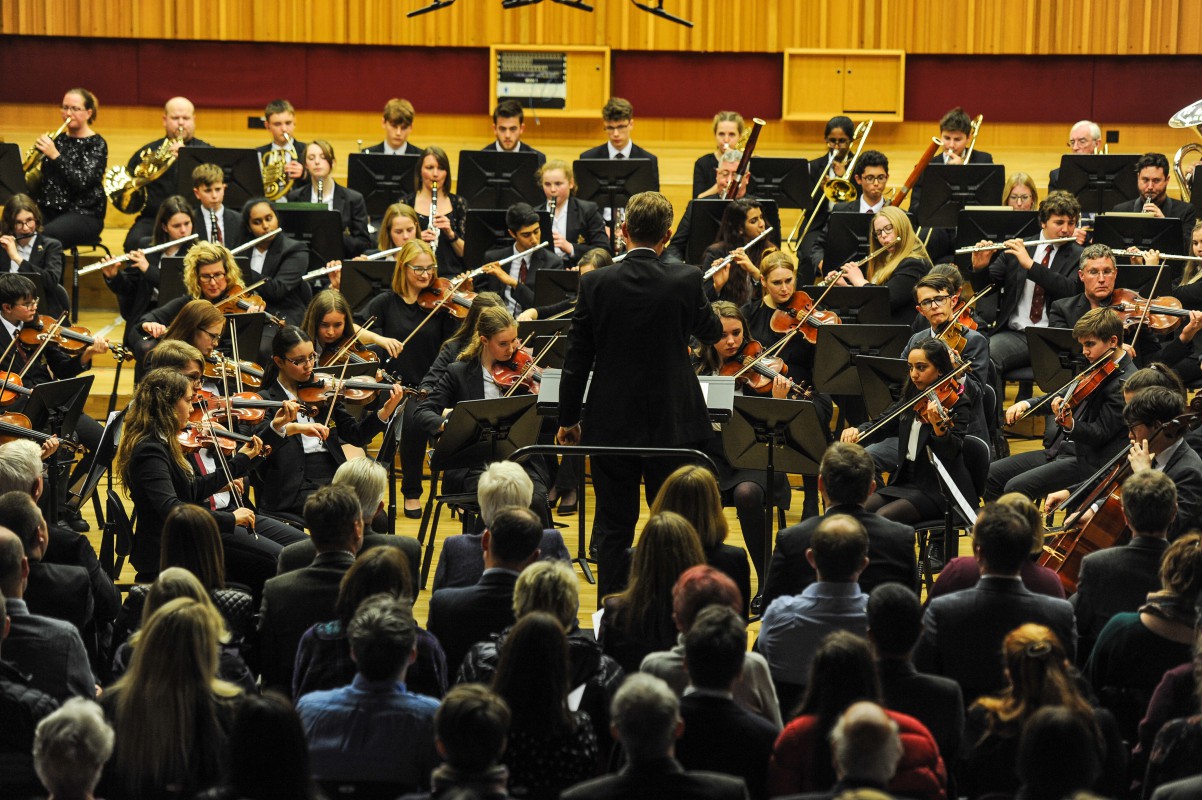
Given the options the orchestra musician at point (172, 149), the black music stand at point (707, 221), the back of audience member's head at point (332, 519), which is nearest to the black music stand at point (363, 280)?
the black music stand at point (707, 221)

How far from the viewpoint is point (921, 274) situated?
7.39 meters

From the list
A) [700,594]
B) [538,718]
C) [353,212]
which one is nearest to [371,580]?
[538,718]

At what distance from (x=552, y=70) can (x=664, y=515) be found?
856cm

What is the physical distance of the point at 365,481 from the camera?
174 inches

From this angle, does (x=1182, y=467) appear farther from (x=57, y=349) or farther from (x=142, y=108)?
(x=142, y=108)

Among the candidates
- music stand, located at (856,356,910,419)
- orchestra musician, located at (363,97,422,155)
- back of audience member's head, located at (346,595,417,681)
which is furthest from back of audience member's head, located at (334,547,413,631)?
orchestra musician, located at (363,97,422,155)

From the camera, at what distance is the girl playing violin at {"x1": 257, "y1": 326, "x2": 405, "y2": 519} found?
567 centimetres

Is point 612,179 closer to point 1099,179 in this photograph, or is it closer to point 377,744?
point 1099,179

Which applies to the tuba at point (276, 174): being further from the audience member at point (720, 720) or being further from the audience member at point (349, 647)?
the audience member at point (720, 720)

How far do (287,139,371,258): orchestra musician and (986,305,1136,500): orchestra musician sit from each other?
4059 millimetres

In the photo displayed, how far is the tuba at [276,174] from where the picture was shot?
30.3 feet

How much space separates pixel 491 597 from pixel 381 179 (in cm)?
543

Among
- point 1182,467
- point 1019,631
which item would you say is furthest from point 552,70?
point 1019,631

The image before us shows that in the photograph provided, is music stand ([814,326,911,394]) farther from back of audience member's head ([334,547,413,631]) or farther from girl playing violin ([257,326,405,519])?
back of audience member's head ([334,547,413,631])
